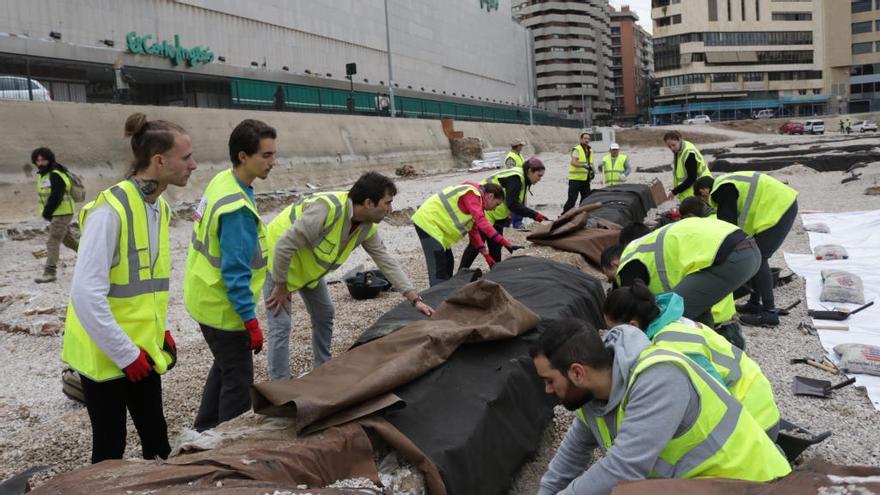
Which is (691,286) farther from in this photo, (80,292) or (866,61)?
(866,61)

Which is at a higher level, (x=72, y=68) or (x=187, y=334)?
(x=72, y=68)

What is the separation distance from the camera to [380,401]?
8.93ft

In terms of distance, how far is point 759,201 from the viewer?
5.81 metres

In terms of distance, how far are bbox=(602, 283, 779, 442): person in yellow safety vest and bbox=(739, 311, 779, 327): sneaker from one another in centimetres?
305

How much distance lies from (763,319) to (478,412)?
380 centimetres

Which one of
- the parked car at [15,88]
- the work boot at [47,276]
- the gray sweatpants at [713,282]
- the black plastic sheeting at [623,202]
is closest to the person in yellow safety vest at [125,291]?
the gray sweatpants at [713,282]

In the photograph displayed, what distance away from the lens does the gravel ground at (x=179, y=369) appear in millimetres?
3732

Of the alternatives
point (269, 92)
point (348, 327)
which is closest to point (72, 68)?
point (269, 92)

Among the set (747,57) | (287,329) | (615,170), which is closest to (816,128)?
(747,57)

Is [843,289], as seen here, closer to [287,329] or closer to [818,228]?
[818,228]

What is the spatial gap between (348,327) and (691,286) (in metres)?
3.04

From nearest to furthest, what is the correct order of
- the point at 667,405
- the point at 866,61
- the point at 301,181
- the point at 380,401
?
the point at 667,405
the point at 380,401
the point at 301,181
the point at 866,61

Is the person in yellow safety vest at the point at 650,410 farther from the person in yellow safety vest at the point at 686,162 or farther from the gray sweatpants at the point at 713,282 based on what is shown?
the person in yellow safety vest at the point at 686,162

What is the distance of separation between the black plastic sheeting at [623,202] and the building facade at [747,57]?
70199mm
